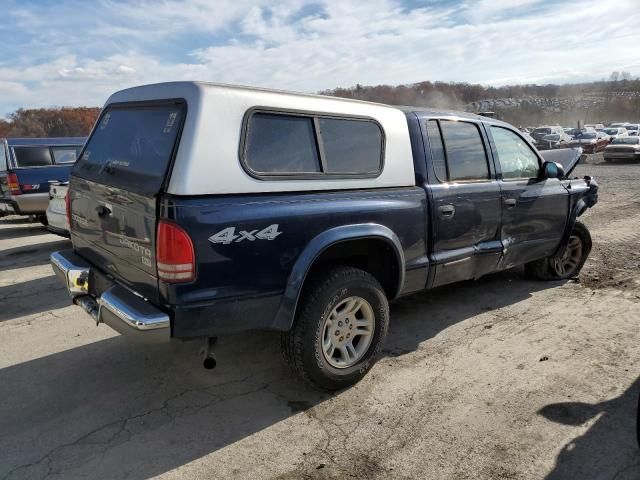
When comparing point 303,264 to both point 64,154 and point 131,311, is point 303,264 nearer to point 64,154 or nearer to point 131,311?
point 131,311

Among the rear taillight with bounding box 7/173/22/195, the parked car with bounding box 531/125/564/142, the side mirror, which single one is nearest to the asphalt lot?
the side mirror

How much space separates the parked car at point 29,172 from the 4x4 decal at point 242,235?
27.6ft

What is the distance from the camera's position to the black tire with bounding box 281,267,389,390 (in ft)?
10.4

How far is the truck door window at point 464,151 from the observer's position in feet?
13.9

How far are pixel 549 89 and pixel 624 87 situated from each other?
21138mm

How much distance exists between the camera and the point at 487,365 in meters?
3.77

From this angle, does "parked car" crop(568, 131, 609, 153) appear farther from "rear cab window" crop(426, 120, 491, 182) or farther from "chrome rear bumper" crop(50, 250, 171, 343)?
"chrome rear bumper" crop(50, 250, 171, 343)

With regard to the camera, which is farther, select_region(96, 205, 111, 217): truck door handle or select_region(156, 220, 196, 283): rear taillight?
select_region(96, 205, 111, 217): truck door handle

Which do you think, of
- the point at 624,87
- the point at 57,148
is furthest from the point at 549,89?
the point at 57,148

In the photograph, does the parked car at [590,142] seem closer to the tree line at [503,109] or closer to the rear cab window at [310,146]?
the tree line at [503,109]

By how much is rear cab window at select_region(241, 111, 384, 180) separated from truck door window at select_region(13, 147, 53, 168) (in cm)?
863

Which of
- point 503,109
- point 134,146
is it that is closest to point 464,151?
point 134,146

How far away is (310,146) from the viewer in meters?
Result: 3.27

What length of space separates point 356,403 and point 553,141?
33582 mm
